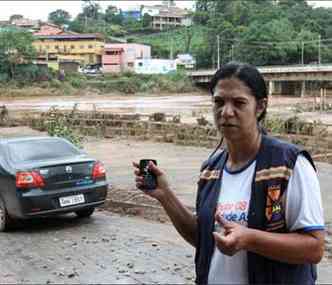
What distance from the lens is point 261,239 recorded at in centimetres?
211

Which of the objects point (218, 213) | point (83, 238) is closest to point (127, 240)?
point (83, 238)

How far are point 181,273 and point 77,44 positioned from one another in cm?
10952

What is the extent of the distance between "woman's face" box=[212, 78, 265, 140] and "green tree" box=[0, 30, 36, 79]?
8795 cm

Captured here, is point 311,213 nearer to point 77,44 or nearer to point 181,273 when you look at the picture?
point 181,273

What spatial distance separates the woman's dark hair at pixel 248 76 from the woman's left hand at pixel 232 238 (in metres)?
0.51

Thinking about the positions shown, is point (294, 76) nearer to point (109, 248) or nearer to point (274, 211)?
point (109, 248)

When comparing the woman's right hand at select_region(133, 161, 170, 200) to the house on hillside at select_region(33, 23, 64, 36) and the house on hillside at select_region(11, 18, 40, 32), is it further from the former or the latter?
the house on hillside at select_region(11, 18, 40, 32)

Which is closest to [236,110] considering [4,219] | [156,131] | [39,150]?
[4,219]

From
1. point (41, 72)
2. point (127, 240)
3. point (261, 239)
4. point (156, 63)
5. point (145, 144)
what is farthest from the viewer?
point (156, 63)

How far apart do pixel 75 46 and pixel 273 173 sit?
113998 millimetres

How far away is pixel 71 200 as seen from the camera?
29.6ft

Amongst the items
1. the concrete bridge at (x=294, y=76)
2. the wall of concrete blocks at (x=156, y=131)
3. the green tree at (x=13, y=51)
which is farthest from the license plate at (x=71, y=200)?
the green tree at (x=13, y=51)

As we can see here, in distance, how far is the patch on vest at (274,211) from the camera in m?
2.20

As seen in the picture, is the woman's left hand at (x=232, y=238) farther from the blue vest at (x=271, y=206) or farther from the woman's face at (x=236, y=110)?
the woman's face at (x=236, y=110)
